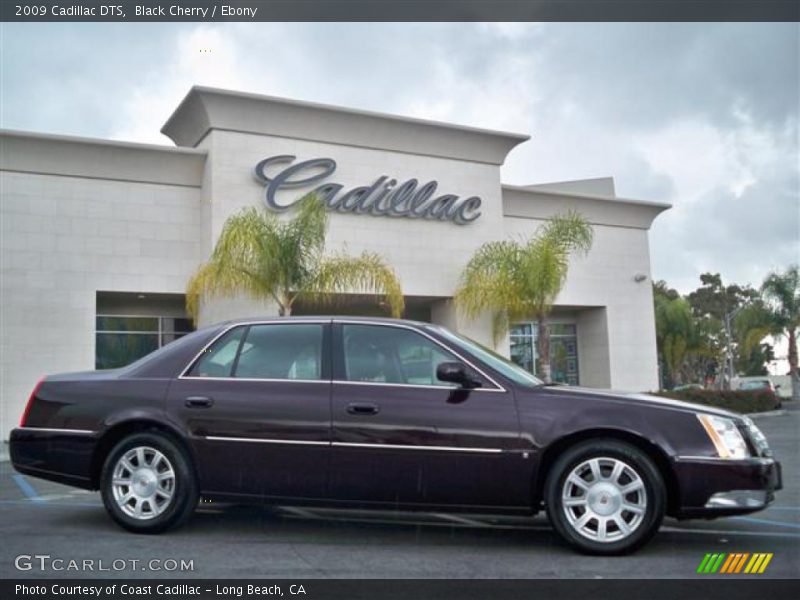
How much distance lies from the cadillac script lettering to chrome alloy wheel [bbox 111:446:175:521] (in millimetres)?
15532

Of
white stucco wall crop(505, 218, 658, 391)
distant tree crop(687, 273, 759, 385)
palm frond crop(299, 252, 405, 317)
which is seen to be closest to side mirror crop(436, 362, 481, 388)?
palm frond crop(299, 252, 405, 317)

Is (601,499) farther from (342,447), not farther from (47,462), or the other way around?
(47,462)

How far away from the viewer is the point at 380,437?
589 cm

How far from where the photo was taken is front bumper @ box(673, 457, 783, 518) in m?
5.62

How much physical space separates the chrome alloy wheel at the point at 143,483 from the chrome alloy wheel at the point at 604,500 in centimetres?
277

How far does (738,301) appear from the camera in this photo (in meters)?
64.4

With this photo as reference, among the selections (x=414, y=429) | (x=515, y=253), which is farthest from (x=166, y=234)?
(x=414, y=429)

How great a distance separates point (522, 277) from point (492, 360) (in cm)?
1680

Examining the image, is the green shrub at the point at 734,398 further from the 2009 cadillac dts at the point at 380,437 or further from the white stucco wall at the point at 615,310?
the 2009 cadillac dts at the point at 380,437

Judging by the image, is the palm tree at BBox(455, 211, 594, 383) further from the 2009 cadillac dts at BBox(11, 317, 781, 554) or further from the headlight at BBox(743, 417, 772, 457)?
the headlight at BBox(743, 417, 772, 457)

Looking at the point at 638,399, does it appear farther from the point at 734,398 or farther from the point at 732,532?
the point at 734,398

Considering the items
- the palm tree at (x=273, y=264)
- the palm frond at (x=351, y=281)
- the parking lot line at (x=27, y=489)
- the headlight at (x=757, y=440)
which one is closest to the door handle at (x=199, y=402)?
the parking lot line at (x=27, y=489)

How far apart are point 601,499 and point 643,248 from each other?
967 inches
